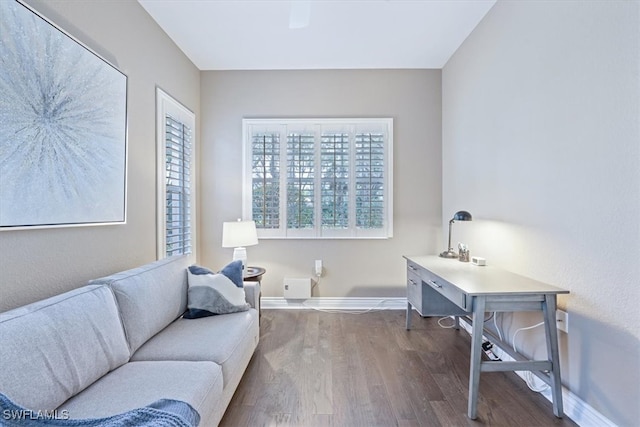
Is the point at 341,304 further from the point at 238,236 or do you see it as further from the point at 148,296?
the point at 148,296

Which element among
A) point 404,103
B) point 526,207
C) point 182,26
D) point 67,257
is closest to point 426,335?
point 526,207

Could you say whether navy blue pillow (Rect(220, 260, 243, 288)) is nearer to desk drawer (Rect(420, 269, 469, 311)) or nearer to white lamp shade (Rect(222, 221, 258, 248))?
white lamp shade (Rect(222, 221, 258, 248))

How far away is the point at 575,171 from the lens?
168 centimetres

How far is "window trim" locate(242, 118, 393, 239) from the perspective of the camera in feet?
11.4

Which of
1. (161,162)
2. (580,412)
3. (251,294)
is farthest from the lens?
(161,162)

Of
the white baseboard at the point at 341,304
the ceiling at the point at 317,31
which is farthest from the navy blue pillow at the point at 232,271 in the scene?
the ceiling at the point at 317,31

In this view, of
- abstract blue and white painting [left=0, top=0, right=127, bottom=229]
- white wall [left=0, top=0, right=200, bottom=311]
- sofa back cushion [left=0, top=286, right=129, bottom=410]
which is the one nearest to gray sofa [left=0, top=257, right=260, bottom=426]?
sofa back cushion [left=0, top=286, right=129, bottom=410]

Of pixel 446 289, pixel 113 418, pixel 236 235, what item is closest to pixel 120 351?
pixel 113 418

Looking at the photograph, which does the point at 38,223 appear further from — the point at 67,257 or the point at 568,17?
the point at 568,17

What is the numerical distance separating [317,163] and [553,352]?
8.66ft

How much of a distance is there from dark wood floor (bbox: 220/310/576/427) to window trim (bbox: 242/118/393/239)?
104 centimetres

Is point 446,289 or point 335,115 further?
point 335,115

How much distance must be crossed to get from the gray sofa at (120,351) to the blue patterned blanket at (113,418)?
12 centimetres

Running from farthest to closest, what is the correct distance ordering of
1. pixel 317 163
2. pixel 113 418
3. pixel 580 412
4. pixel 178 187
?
pixel 317 163 → pixel 178 187 → pixel 580 412 → pixel 113 418
